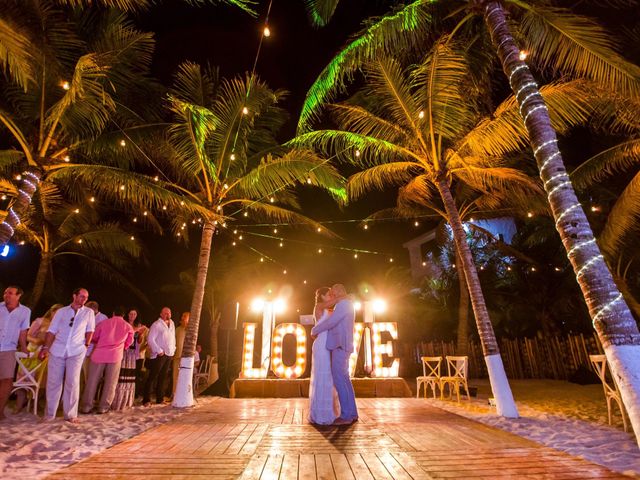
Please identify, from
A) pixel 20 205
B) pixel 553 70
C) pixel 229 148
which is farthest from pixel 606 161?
pixel 20 205

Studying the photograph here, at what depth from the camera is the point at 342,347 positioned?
5.51 meters

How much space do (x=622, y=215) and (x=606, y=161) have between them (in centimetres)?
148

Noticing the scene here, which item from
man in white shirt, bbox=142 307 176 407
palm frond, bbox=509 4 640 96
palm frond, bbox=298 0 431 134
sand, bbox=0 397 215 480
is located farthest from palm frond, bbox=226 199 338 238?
palm frond, bbox=509 4 640 96

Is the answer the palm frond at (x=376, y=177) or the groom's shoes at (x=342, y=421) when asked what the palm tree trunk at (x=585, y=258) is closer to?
the groom's shoes at (x=342, y=421)

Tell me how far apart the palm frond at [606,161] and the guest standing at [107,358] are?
11.1 meters

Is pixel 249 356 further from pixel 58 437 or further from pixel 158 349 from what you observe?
pixel 58 437

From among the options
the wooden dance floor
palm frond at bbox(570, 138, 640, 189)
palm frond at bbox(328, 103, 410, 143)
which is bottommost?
the wooden dance floor

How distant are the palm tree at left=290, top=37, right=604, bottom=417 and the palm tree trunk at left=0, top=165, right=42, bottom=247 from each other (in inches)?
226

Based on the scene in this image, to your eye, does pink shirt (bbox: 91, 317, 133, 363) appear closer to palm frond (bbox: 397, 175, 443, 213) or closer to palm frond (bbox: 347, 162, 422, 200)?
palm frond (bbox: 347, 162, 422, 200)

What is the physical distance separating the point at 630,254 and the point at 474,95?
9.67 metres

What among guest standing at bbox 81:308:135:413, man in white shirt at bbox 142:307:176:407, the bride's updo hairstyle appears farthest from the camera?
man in white shirt at bbox 142:307:176:407

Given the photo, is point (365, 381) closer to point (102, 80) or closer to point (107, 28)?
point (102, 80)

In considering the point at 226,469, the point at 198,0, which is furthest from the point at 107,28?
the point at 226,469

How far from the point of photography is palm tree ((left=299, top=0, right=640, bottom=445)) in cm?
355
